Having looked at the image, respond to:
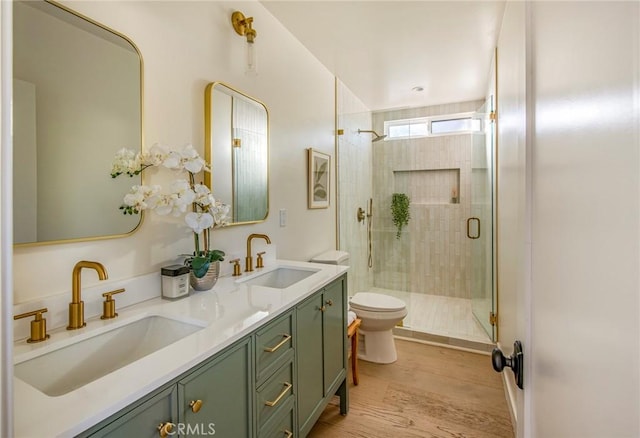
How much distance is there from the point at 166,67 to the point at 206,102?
232 mm

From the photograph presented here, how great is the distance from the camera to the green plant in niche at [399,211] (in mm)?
3656

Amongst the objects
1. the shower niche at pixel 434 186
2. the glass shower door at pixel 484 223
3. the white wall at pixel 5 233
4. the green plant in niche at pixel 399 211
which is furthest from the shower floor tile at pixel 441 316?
the white wall at pixel 5 233

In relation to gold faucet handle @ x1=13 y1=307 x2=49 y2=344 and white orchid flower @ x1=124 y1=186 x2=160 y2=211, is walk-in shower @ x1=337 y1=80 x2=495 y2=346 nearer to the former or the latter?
white orchid flower @ x1=124 y1=186 x2=160 y2=211

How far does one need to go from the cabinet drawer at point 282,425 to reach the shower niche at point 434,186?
308 centimetres

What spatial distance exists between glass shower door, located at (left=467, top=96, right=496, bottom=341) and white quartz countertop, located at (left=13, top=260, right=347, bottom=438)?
7.19 feet

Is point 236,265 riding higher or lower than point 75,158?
lower

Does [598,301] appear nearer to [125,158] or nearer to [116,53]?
[125,158]

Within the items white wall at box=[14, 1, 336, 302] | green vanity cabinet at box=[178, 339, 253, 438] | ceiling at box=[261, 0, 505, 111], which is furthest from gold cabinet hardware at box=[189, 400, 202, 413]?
ceiling at box=[261, 0, 505, 111]

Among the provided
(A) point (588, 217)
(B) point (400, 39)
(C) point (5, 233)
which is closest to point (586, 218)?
(A) point (588, 217)

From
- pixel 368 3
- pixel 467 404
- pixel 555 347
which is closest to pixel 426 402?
pixel 467 404

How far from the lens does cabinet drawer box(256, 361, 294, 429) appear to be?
113 centimetres

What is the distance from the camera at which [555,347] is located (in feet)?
1.73

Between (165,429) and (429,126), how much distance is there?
4211mm

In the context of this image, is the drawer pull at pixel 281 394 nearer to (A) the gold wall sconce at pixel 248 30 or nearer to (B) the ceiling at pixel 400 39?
(A) the gold wall sconce at pixel 248 30
